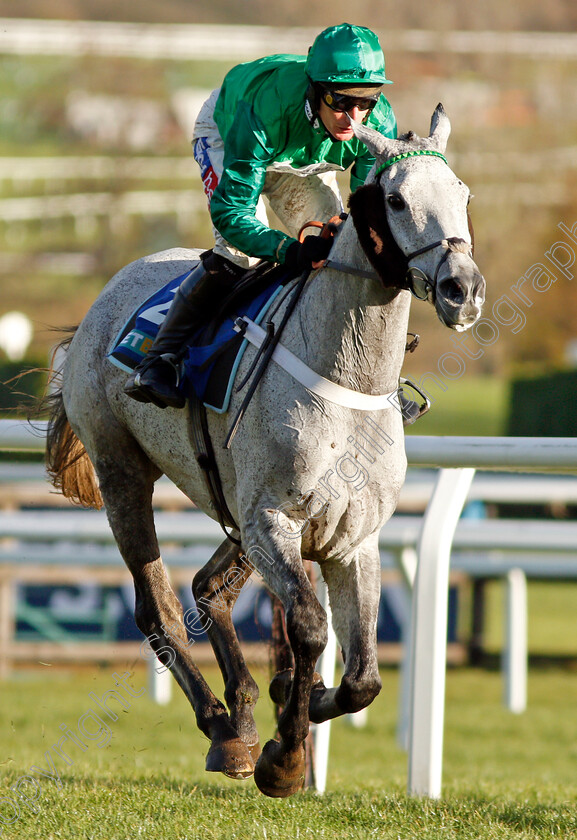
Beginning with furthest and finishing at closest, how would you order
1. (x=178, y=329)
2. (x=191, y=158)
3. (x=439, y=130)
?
(x=191, y=158), (x=178, y=329), (x=439, y=130)

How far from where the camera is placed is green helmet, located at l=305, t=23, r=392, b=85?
326 centimetres

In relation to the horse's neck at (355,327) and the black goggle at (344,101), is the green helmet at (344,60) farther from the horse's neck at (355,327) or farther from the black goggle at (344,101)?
the horse's neck at (355,327)

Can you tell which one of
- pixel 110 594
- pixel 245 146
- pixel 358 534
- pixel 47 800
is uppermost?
pixel 245 146

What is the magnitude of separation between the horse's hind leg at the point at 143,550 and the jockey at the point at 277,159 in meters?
0.47

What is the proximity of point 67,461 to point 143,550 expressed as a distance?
2.05 ft

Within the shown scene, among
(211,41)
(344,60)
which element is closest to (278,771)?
(344,60)

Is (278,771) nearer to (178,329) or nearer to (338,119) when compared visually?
(178,329)

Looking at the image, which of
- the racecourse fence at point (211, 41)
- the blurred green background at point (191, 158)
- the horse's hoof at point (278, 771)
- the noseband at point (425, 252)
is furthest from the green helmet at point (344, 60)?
the racecourse fence at point (211, 41)

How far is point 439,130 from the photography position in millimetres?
3203

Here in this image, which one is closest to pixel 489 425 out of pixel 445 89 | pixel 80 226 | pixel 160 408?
pixel 80 226

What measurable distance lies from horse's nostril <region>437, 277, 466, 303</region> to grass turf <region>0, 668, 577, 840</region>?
1.47 meters

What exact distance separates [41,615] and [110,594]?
21.5 inches

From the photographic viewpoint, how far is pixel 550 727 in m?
7.47

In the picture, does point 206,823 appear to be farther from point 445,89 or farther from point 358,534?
point 445,89
